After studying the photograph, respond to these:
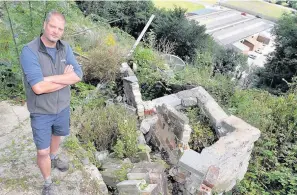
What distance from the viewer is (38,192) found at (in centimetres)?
344

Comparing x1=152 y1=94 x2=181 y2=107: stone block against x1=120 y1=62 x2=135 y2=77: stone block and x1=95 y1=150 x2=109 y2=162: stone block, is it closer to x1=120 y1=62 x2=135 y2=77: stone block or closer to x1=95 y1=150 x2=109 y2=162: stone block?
x1=120 y1=62 x2=135 y2=77: stone block

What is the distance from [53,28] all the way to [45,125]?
95cm

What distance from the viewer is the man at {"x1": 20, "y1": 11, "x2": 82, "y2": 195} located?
2.70 m

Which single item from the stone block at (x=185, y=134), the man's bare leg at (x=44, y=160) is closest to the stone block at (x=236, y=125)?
the stone block at (x=185, y=134)

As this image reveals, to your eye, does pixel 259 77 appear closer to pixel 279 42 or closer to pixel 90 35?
pixel 279 42

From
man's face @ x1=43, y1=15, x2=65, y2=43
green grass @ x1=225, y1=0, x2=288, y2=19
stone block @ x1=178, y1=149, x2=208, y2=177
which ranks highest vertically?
man's face @ x1=43, y1=15, x2=65, y2=43

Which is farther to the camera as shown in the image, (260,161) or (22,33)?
(22,33)

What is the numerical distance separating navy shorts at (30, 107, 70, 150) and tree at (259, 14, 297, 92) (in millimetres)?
11300

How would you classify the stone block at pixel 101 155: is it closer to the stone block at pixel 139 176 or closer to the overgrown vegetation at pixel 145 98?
the overgrown vegetation at pixel 145 98

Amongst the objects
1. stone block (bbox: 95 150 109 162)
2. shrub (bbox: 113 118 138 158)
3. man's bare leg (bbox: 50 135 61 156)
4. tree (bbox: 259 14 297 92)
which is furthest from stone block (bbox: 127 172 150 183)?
tree (bbox: 259 14 297 92)

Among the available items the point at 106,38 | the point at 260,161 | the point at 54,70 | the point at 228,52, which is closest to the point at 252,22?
the point at 228,52

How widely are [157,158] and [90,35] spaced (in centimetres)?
455

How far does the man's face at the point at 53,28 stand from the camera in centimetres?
266

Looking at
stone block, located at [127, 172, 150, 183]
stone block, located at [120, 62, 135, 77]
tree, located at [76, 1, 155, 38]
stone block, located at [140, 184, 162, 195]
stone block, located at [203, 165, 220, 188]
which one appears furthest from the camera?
tree, located at [76, 1, 155, 38]
